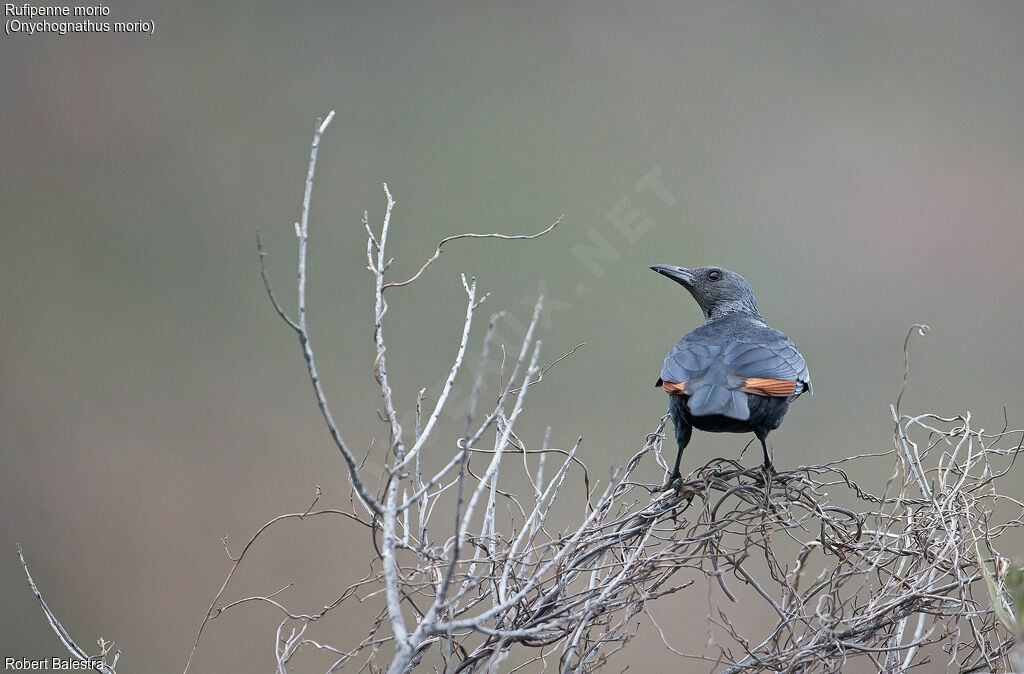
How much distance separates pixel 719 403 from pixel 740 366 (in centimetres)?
18

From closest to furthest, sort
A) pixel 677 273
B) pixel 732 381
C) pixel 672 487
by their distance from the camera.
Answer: pixel 672 487
pixel 732 381
pixel 677 273

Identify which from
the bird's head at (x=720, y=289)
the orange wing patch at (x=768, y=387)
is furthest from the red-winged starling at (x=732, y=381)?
the bird's head at (x=720, y=289)

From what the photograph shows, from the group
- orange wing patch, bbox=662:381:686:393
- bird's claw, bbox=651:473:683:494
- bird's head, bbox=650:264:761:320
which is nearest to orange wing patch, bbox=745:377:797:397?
Result: orange wing patch, bbox=662:381:686:393

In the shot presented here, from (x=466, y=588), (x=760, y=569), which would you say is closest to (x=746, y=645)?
(x=466, y=588)

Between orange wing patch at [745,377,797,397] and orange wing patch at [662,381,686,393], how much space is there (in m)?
0.13

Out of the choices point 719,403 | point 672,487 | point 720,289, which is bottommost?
point 672,487

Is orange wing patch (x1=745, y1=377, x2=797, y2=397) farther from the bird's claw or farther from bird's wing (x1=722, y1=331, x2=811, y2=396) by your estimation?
the bird's claw

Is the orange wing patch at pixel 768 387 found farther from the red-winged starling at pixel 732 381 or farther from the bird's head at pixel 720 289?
the bird's head at pixel 720 289

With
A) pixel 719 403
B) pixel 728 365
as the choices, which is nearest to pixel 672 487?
pixel 719 403

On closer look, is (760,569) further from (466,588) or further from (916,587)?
(466,588)

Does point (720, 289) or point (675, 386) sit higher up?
point (720, 289)

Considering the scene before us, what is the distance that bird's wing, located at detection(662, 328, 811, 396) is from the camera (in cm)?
192

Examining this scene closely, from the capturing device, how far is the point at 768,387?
1.94 meters

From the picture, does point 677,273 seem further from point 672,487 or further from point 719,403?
point 672,487
